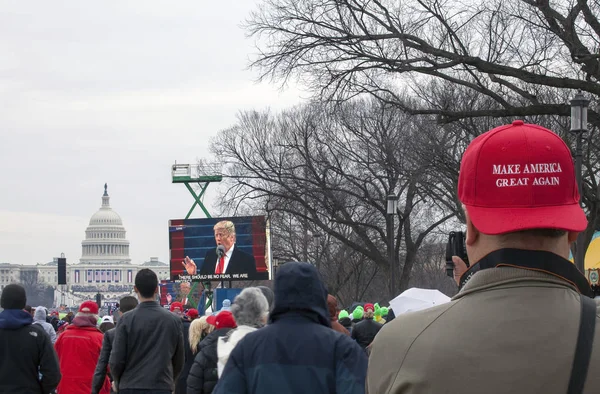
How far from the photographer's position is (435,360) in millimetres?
2279

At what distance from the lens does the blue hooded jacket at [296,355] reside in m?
4.86

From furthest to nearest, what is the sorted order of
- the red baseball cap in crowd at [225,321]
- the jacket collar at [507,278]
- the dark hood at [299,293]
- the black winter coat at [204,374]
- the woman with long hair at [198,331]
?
1. the woman with long hair at [198,331]
2. the red baseball cap in crowd at [225,321]
3. the black winter coat at [204,374]
4. the dark hood at [299,293]
5. the jacket collar at [507,278]

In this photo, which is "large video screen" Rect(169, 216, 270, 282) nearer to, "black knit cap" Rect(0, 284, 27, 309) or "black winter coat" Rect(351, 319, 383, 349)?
"black winter coat" Rect(351, 319, 383, 349)

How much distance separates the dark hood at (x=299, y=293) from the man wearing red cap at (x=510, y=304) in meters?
2.57

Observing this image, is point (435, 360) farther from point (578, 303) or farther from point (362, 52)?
point (362, 52)

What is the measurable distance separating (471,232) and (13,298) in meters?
7.43

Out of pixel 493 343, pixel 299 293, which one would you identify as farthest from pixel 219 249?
pixel 493 343

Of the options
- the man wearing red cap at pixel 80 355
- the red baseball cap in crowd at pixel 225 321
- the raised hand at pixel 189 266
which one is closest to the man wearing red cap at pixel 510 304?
the red baseball cap in crowd at pixel 225 321

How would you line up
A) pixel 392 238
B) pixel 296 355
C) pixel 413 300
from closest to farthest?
pixel 296 355 → pixel 413 300 → pixel 392 238

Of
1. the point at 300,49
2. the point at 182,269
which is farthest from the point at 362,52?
the point at 182,269

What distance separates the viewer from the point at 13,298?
30.6 ft

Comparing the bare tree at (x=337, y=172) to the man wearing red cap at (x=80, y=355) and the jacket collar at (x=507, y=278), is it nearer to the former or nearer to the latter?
the man wearing red cap at (x=80, y=355)

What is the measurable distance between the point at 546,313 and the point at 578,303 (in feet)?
0.29

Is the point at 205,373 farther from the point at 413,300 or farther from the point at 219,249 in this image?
the point at 219,249
